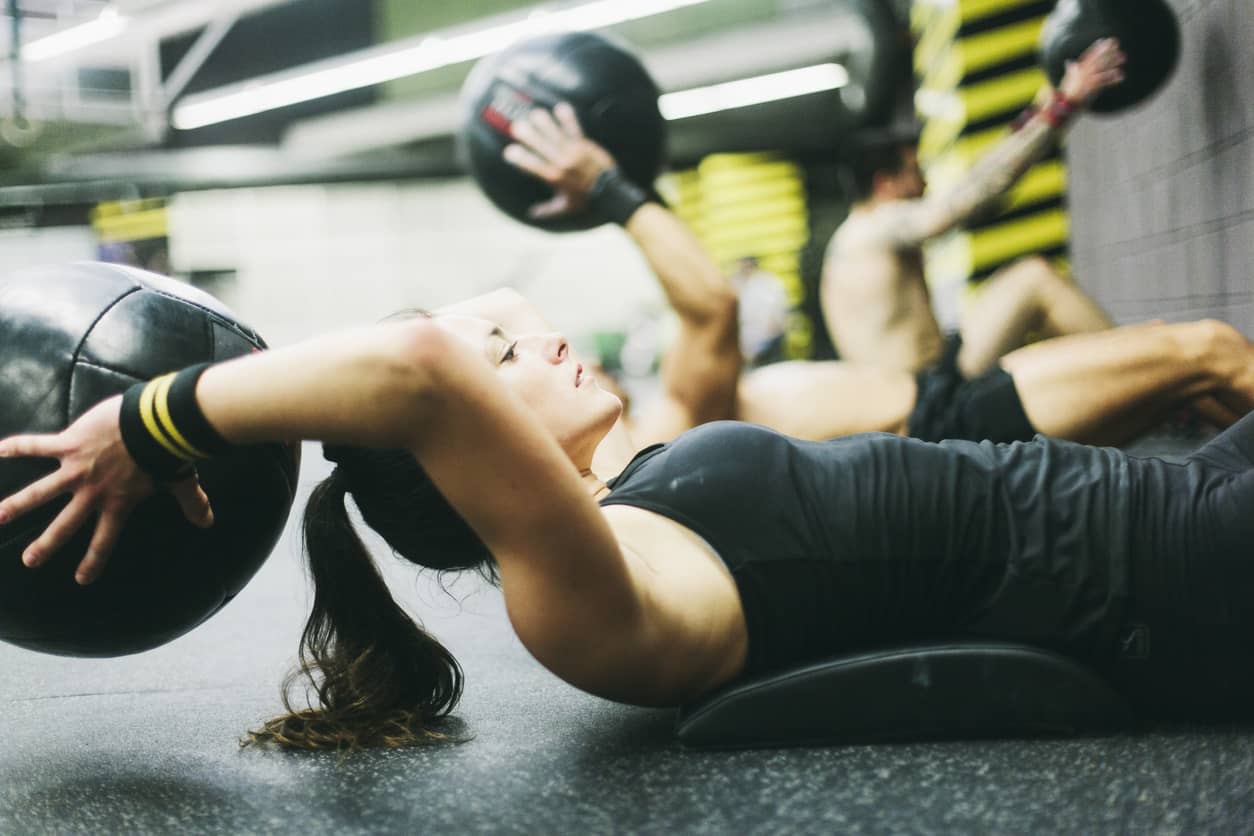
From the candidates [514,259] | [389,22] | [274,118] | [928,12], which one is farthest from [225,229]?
[928,12]

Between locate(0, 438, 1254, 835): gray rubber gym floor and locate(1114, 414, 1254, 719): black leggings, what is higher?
locate(1114, 414, 1254, 719): black leggings

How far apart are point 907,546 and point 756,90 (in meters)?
11.4

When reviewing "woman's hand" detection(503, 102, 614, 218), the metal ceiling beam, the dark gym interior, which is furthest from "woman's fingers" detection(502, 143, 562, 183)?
the metal ceiling beam

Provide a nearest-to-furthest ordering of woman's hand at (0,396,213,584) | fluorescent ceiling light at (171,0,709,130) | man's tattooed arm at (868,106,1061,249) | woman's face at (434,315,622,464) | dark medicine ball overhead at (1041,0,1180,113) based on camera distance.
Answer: woman's hand at (0,396,213,584)
woman's face at (434,315,622,464)
dark medicine ball overhead at (1041,0,1180,113)
man's tattooed arm at (868,106,1061,249)
fluorescent ceiling light at (171,0,709,130)

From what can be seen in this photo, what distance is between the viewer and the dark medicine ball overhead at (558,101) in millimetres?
2750

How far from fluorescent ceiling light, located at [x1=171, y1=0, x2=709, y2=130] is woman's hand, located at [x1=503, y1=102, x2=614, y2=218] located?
16.1ft

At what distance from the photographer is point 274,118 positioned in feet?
48.8

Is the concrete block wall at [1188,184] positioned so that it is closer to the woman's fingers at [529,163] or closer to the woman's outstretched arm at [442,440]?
the woman's fingers at [529,163]

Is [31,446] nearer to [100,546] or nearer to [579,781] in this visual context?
[100,546]

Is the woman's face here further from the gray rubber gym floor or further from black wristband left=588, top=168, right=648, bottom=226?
black wristband left=588, top=168, right=648, bottom=226

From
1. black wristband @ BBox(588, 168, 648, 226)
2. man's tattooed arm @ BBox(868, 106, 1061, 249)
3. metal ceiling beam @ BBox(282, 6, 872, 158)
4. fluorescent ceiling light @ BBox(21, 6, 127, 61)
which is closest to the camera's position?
black wristband @ BBox(588, 168, 648, 226)

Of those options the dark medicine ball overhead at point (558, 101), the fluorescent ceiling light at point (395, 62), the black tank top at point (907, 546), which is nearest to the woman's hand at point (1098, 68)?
the dark medicine ball overhead at point (558, 101)

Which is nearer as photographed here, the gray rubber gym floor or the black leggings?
the gray rubber gym floor

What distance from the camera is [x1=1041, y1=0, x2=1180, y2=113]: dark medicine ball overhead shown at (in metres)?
2.96
